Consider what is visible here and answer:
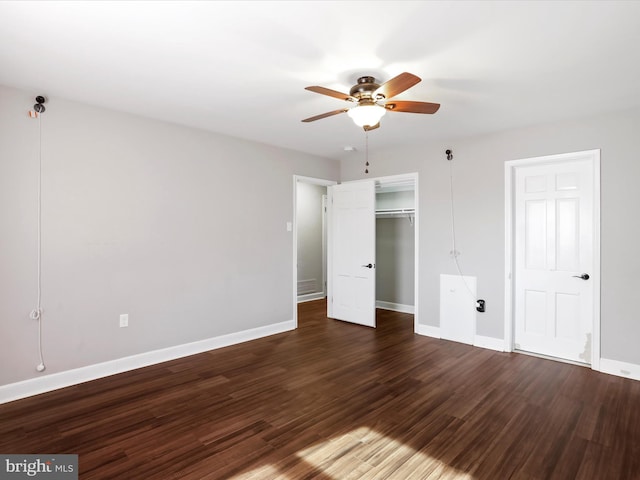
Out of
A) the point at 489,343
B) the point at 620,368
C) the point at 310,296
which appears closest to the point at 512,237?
the point at 489,343

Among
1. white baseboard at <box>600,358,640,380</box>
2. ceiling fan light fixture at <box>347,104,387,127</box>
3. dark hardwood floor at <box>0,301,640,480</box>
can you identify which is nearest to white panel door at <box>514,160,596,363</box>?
white baseboard at <box>600,358,640,380</box>

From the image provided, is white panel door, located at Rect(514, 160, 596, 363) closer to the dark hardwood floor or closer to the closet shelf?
the dark hardwood floor

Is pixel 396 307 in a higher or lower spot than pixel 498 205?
lower

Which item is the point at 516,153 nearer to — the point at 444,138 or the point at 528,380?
the point at 444,138

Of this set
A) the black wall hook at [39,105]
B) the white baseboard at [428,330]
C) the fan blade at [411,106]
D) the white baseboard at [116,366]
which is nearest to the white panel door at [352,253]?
the white baseboard at [428,330]

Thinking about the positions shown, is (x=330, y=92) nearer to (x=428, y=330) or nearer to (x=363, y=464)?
(x=363, y=464)

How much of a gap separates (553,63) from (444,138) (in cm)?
202

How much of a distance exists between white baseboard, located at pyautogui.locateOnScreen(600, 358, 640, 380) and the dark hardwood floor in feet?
0.44

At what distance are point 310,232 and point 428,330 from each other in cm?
333

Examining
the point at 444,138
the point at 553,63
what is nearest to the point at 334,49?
the point at 553,63

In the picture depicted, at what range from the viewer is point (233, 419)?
8.73 feet

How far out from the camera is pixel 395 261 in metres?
6.42

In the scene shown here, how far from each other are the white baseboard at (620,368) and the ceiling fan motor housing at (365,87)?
11.6ft

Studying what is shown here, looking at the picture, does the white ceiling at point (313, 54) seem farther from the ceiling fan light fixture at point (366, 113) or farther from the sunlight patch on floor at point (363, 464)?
the sunlight patch on floor at point (363, 464)
